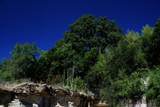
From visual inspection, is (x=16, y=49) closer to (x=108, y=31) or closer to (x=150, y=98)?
(x=108, y=31)

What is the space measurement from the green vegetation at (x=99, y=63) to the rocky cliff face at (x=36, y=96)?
1516 mm

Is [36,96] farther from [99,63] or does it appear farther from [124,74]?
[99,63]

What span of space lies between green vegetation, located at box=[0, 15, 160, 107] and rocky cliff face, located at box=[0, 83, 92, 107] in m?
1.52

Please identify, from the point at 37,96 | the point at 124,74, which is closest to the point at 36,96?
the point at 37,96

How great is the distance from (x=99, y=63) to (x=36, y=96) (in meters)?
8.61

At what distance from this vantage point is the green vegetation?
12746mm

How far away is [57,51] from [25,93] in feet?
42.5

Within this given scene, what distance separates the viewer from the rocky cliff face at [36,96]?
32.6ft

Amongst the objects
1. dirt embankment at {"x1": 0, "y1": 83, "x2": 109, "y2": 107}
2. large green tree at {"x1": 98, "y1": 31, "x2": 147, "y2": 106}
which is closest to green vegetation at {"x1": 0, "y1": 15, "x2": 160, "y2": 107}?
large green tree at {"x1": 98, "y1": 31, "x2": 147, "y2": 106}

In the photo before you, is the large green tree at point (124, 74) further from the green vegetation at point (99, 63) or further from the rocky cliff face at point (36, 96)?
the rocky cliff face at point (36, 96)

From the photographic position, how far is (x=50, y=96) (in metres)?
12.4

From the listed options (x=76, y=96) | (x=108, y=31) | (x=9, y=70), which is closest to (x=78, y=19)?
(x=108, y=31)

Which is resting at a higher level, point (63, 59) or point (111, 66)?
point (63, 59)

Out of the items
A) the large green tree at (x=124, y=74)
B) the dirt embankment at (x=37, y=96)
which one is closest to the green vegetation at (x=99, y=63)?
the large green tree at (x=124, y=74)
